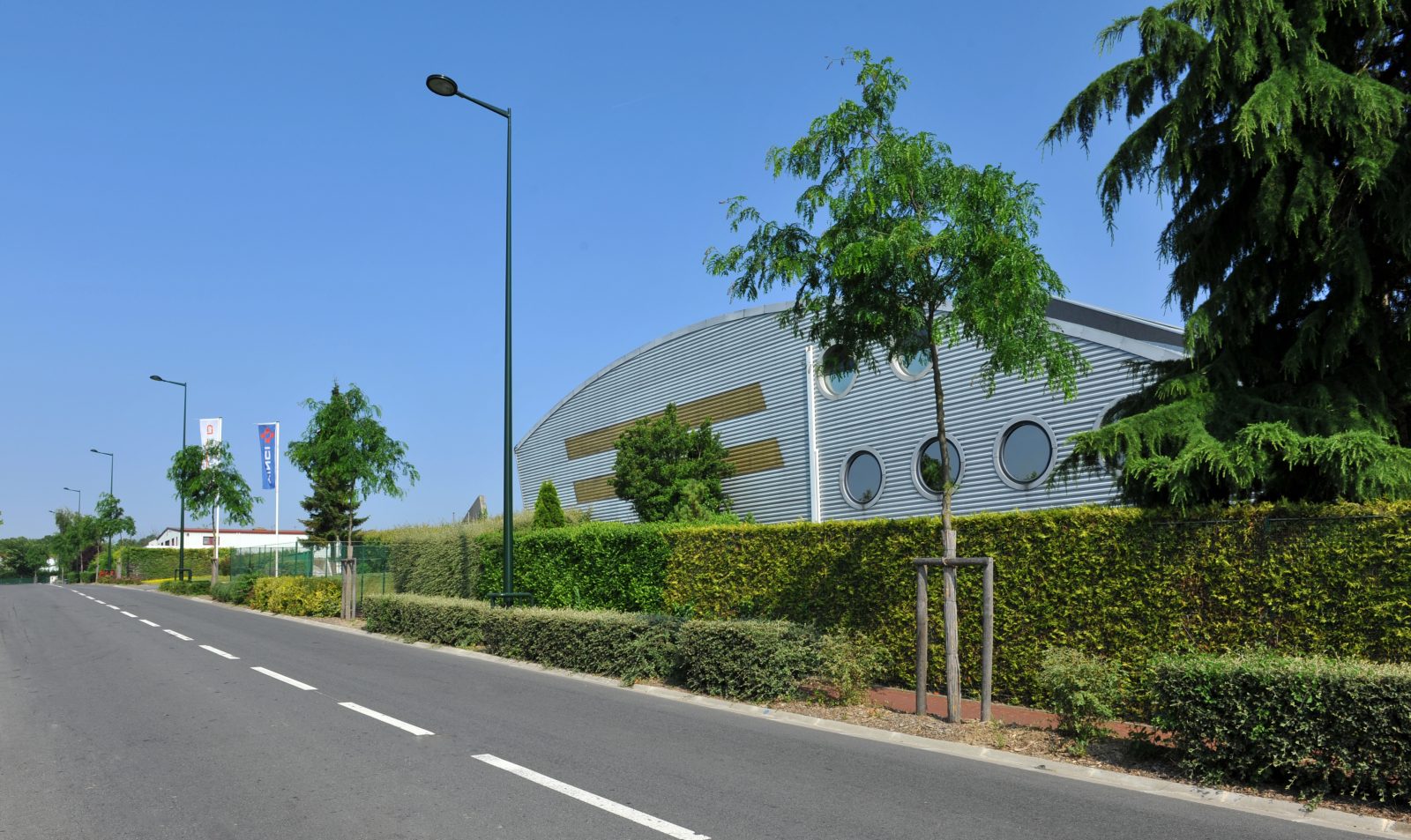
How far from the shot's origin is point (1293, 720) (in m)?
6.45

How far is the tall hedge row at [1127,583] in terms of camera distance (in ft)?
26.3

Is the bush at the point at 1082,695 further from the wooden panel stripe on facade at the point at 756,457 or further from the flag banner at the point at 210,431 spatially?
the flag banner at the point at 210,431

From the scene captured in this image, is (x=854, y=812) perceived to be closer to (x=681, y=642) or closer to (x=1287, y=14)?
(x=681, y=642)

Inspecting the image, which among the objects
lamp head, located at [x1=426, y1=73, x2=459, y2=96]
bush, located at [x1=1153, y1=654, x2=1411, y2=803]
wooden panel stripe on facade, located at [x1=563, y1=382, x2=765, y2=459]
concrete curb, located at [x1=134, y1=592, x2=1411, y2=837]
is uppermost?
lamp head, located at [x1=426, y1=73, x2=459, y2=96]

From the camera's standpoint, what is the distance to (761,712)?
33.4 feet

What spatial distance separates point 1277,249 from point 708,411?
21618 mm

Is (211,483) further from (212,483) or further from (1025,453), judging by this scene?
(1025,453)

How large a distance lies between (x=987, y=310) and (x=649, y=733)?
17.0 feet

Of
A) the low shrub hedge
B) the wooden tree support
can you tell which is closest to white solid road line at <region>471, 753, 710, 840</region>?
the low shrub hedge

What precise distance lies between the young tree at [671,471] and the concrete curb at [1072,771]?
582 inches

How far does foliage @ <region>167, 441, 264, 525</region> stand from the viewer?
4025 cm

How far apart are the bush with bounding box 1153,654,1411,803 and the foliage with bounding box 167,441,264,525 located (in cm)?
4040

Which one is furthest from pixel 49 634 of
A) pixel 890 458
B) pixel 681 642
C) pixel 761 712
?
pixel 890 458

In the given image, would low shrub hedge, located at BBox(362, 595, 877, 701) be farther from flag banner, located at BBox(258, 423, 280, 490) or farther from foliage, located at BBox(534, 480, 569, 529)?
flag banner, located at BBox(258, 423, 280, 490)
